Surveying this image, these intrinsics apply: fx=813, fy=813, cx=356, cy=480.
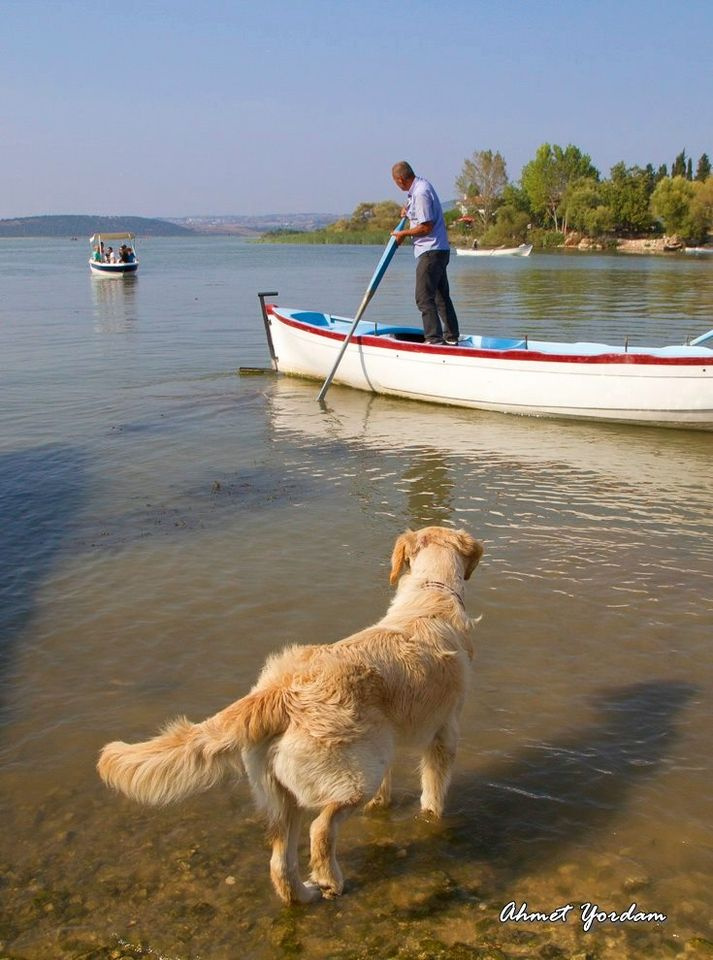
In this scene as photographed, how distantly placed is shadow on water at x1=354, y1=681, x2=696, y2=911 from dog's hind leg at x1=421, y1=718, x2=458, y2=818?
16 cm

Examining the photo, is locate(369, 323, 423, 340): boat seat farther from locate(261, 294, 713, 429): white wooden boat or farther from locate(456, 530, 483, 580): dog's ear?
locate(456, 530, 483, 580): dog's ear

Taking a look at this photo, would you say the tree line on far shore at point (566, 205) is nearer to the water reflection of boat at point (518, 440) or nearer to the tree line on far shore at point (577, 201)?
the tree line on far shore at point (577, 201)

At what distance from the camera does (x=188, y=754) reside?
10.5 feet

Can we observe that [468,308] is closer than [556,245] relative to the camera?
Yes

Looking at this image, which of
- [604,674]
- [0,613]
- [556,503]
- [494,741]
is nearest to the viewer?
[494,741]

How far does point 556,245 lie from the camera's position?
117438 mm

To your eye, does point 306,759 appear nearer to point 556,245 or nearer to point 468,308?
point 468,308

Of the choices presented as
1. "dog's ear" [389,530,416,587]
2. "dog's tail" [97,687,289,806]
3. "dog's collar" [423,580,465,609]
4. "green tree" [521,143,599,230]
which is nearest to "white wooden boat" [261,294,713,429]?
"dog's ear" [389,530,416,587]

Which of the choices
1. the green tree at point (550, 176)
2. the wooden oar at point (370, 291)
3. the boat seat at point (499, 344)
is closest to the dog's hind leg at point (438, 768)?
the wooden oar at point (370, 291)

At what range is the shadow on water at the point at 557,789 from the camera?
4.13 m

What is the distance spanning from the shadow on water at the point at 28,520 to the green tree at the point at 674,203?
4286 inches

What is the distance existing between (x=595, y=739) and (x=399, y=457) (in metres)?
6.75

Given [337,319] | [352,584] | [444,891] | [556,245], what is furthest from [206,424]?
[556,245]

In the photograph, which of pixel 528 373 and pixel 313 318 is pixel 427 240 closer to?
pixel 528 373
